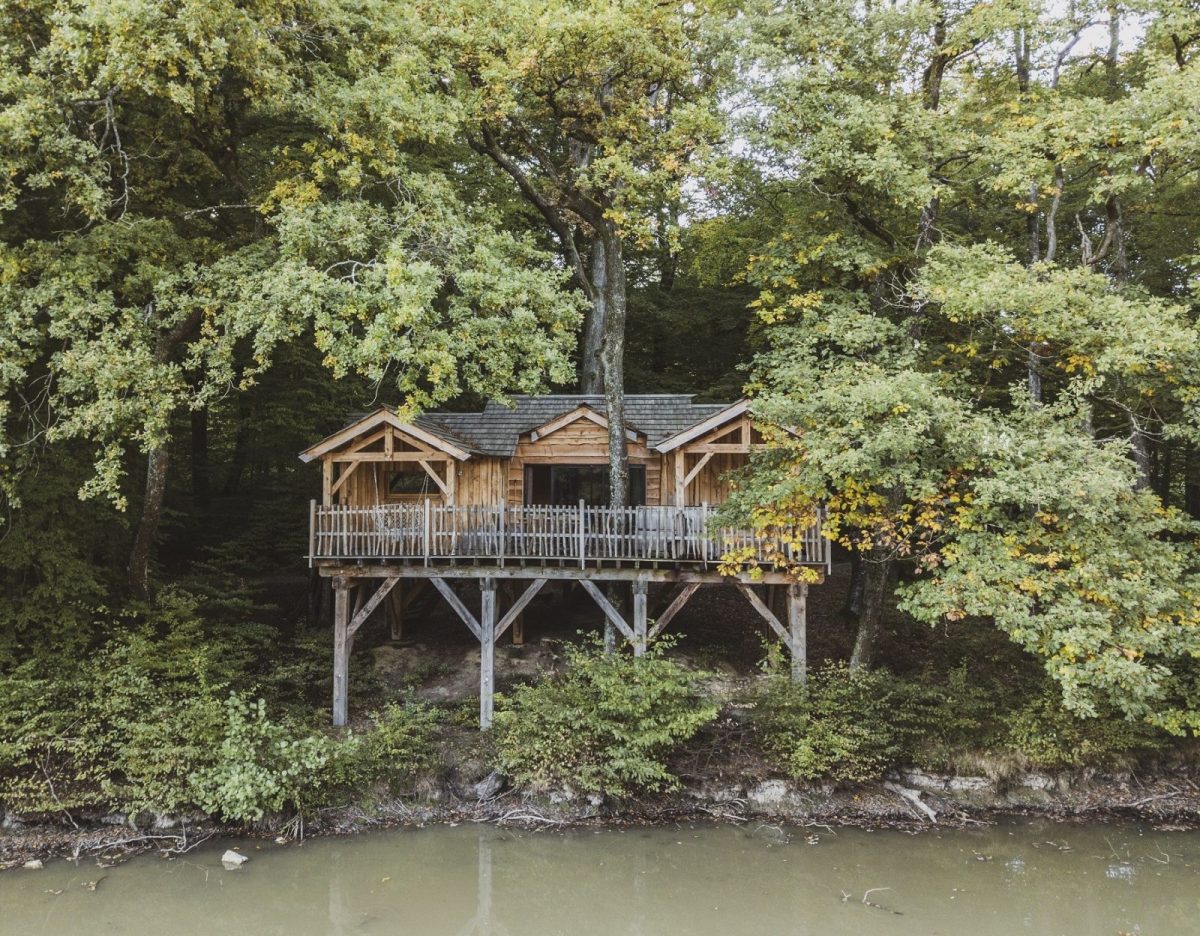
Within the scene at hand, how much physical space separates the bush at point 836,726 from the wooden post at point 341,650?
694 cm

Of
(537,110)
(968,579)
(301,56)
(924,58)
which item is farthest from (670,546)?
(301,56)

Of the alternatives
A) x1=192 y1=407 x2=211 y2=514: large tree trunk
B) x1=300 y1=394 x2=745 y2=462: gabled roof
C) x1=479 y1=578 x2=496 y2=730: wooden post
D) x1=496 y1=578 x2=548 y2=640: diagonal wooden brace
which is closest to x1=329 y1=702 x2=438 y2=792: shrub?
x1=479 y1=578 x2=496 y2=730: wooden post

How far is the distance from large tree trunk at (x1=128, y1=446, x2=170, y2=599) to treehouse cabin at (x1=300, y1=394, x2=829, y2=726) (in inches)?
99.0

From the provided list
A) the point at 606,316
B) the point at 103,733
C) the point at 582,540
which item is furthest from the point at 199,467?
the point at 582,540

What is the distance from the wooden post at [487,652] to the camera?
470 inches

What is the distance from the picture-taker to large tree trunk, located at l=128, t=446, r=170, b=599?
41.8ft

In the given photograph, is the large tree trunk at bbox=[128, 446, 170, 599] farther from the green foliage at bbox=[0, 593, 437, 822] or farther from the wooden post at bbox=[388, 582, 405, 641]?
the wooden post at bbox=[388, 582, 405, 641]

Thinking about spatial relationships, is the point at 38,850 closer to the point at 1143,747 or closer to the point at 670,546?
the point at 670,546

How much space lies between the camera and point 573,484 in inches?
835

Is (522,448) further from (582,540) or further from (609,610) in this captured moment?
(609,610)

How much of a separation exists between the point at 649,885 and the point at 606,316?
9.31m

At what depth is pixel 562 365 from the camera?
11.1 meters

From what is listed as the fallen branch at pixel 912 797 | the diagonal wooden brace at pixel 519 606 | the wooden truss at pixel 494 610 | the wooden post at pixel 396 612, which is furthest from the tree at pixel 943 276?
the wooden post at pixel 396 612

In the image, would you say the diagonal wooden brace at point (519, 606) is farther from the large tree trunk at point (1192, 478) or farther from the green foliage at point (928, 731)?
the large tree trunk at point (1192, 478)
